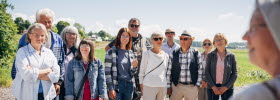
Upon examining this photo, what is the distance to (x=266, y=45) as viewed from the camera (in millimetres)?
948

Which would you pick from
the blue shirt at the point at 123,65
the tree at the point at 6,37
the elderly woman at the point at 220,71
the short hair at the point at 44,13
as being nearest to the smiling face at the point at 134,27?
the blue shirt at the point at 123,65

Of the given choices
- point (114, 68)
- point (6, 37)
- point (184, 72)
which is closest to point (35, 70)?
point (114, 68)

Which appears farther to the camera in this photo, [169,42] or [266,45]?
[169,42]

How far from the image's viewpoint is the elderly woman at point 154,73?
205 inches

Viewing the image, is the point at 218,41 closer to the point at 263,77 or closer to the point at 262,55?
the point at 262,55

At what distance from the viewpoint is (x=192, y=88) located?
5.43 meters

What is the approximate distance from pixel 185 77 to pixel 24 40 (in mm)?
3459

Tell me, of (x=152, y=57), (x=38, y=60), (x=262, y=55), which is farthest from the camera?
(x=152, y=57)

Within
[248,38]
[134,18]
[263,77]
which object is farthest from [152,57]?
[263,77]

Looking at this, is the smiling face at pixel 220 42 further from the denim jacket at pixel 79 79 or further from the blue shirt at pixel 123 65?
the denim jacket at pixel 79 79

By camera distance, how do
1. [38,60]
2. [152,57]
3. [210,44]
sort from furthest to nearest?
[210,44]
[152,57]
[38,60]

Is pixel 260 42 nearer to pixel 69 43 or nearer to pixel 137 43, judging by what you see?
pixel 69 43

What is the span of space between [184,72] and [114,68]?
1.65 m

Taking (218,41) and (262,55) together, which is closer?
(262,55)
